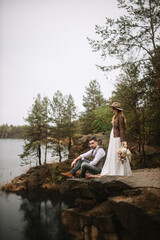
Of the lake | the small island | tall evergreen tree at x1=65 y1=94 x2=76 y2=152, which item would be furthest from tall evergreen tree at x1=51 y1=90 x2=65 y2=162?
the small island

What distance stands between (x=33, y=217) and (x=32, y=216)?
16cm

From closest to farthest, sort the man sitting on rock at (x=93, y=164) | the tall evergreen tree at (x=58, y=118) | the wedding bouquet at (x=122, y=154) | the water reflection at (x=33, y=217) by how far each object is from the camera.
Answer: the wedding bouquet at (x=122, y=154), the man sitting on rock at (x=93, y=164), the water reflection at (x=33, y=217), the tall evergreen tree at (x=58, y=118)

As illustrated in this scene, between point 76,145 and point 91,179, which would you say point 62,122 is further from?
point 91,179

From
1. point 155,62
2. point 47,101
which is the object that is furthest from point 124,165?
point 47,101

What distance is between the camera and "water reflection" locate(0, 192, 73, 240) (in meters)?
8.16

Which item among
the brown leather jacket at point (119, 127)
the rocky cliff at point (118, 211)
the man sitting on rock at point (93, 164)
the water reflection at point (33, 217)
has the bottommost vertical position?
the water reflection at point (33, 217)

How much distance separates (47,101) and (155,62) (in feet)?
65.3

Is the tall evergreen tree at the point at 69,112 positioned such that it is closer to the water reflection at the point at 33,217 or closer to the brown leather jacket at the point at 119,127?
the water reflection at the point at 33,217

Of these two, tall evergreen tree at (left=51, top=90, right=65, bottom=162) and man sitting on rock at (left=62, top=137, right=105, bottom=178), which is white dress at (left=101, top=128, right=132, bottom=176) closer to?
man sitting on rock at (left=62, top=137, right=105, bottom=178)

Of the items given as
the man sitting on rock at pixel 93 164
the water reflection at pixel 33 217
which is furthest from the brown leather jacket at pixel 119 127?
the water reflection at pixel 33 217

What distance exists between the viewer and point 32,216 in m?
10.6

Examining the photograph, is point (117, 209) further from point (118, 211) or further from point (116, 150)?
point (116, 150)

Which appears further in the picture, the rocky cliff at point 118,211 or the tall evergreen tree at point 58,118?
the tall evergreen tree at point 58,118

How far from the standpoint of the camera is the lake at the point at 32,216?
817 cm
